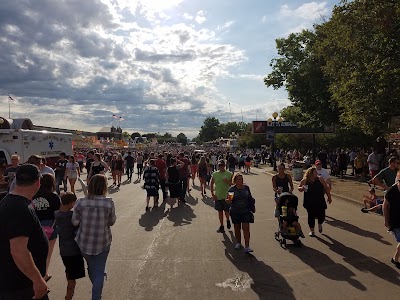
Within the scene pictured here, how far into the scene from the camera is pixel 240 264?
6645 mm

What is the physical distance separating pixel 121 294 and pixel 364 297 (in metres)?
3.32

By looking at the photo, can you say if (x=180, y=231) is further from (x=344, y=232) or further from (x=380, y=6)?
(x=380, y=6)

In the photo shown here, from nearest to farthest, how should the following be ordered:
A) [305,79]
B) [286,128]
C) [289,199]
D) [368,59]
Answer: [289,199] < [368,59] < [305,79] < [286,128]

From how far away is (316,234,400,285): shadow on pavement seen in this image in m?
5.99

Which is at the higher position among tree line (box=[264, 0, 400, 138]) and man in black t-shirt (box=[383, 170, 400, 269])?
tree line (box=[264, 0, 400, 138])

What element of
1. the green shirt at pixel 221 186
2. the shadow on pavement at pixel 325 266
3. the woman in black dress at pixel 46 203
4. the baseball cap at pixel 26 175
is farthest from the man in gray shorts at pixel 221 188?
the baseball cap at pixel 26 175

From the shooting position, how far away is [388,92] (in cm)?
1310

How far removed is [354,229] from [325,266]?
3.23 meters

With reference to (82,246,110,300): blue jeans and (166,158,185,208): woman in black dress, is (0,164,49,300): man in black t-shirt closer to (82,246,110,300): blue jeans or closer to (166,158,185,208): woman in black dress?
(82,246,110,300): blue jeans

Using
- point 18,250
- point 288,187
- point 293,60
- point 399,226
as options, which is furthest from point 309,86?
point 18,250

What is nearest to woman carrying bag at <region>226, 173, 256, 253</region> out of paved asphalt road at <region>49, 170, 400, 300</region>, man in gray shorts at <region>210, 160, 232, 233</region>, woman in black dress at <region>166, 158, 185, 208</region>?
paved asphalt road at <region>49, 170, 400, 300</region>

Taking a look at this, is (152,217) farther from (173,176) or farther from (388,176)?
(388,176)

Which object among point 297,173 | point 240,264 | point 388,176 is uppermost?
point 388,176

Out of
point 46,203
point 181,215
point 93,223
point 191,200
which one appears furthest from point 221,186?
point 191,200
